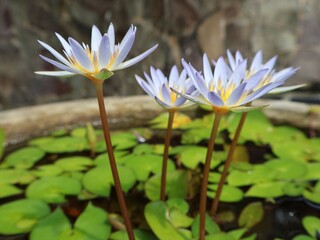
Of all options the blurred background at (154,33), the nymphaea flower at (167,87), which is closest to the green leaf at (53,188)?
the nymphaea flower at (167,87)

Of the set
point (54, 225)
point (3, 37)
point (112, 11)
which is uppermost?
point (112, 11)

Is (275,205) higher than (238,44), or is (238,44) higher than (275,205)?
(238,44)

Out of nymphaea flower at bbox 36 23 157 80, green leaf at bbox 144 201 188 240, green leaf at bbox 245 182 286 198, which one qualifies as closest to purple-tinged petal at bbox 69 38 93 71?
nymphaea flower at bbox 36 23 157 80

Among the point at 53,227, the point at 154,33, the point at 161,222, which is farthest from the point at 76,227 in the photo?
the point at 154,33

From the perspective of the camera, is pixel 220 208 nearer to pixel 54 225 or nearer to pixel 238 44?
pixel 54 225

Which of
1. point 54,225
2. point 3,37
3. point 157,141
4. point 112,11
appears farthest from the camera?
point 3,37

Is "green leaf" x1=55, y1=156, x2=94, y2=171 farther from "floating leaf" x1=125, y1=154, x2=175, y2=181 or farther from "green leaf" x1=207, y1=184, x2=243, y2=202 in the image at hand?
"green leaf" x1=207, y1=184, x2=243, y2=202

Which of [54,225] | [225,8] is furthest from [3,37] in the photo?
[54,225]
